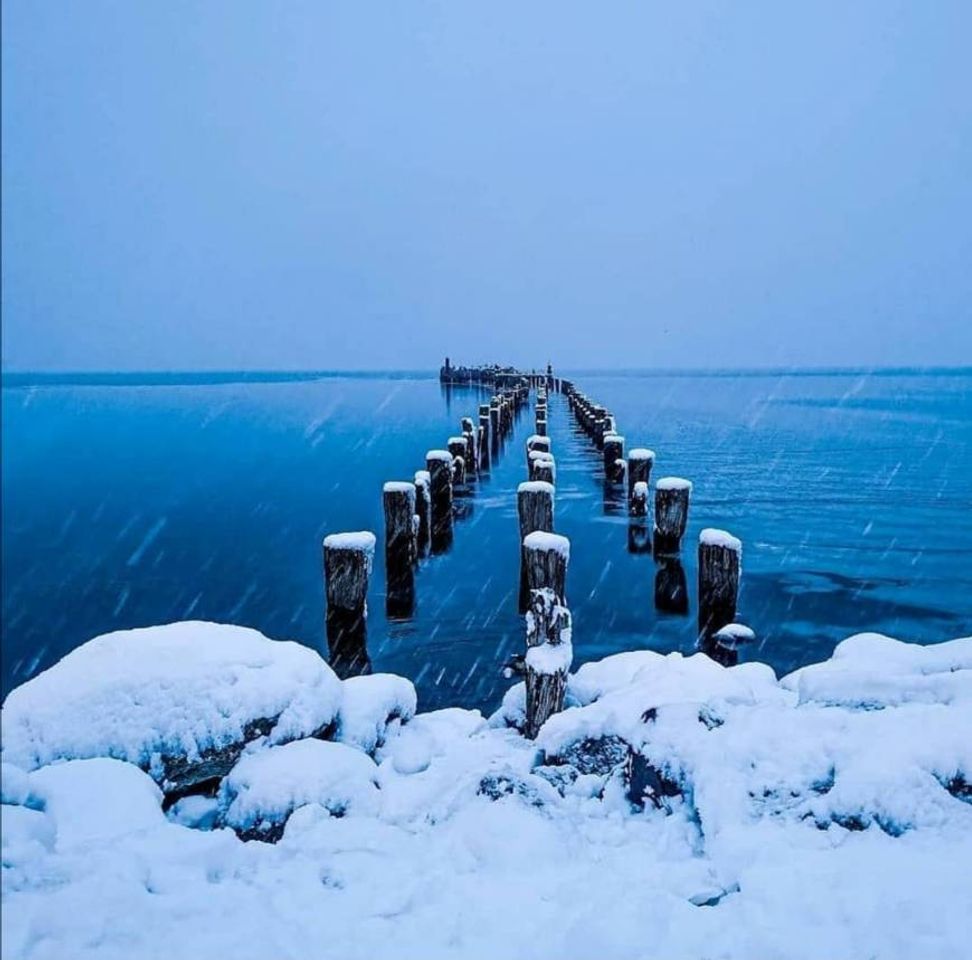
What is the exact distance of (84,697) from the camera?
4.09m

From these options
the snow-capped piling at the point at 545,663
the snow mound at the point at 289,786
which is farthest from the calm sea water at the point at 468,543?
the snow mound at the point at 289,786

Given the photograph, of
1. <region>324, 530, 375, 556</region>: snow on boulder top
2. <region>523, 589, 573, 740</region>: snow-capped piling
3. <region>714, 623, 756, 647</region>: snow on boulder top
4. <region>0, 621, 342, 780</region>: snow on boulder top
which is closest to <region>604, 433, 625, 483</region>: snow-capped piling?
<region>714, 623, 756, 647</region>: snow on boulder top

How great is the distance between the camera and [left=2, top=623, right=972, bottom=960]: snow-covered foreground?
9.29 feet

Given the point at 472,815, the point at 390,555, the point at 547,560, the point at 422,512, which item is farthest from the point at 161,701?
the point at 422,512

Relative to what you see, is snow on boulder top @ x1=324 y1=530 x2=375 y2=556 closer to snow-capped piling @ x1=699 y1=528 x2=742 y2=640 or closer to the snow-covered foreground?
the snow-covered foreground

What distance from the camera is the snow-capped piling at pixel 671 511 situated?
1027cm

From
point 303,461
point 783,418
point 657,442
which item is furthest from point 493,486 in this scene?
point 783,418

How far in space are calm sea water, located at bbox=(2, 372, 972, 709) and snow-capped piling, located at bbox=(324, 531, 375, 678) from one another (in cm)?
31

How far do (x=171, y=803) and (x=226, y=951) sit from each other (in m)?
1.54

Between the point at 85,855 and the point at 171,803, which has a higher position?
the point at 85,855

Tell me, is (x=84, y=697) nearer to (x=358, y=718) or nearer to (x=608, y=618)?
(x=358, y=718)

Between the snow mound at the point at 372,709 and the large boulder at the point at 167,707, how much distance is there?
0.17 metres

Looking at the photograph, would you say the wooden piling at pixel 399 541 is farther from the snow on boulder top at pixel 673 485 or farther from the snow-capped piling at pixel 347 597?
the snow on boulder top at pixel 673 485

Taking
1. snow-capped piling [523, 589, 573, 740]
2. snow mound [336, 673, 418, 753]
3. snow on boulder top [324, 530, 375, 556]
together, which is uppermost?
snow on boulder top [324, 530, 375, 556]
